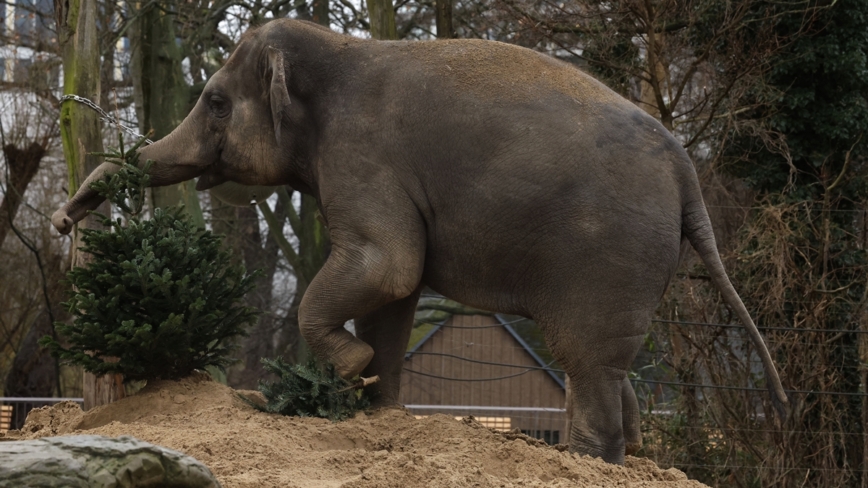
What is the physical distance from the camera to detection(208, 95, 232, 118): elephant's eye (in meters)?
6.32

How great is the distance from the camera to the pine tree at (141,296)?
6.17m

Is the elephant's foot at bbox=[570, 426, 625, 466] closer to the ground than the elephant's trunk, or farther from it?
closer to the ground

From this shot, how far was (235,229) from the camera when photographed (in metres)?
19.8

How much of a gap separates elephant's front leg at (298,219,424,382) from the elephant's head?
26.6 inches

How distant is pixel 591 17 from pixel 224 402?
6.06m

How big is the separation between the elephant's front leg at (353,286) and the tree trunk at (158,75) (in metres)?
10.7

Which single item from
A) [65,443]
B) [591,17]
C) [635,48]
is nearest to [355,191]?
[65,443]

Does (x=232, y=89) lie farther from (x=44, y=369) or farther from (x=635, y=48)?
(x=44, y=369)

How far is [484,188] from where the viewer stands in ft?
18.6

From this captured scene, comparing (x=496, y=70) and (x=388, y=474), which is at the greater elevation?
(x=496, y=70)

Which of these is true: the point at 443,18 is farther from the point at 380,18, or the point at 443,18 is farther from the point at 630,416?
the point at 630,416

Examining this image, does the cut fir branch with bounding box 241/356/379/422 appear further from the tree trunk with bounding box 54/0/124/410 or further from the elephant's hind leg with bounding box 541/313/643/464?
the tree trunk with bounding box 54/0/124/410

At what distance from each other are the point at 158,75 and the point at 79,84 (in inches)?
322

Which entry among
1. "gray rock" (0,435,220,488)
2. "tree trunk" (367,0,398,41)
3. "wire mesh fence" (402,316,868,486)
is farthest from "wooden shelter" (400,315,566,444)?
"gray rock" (0,435,220,488)
